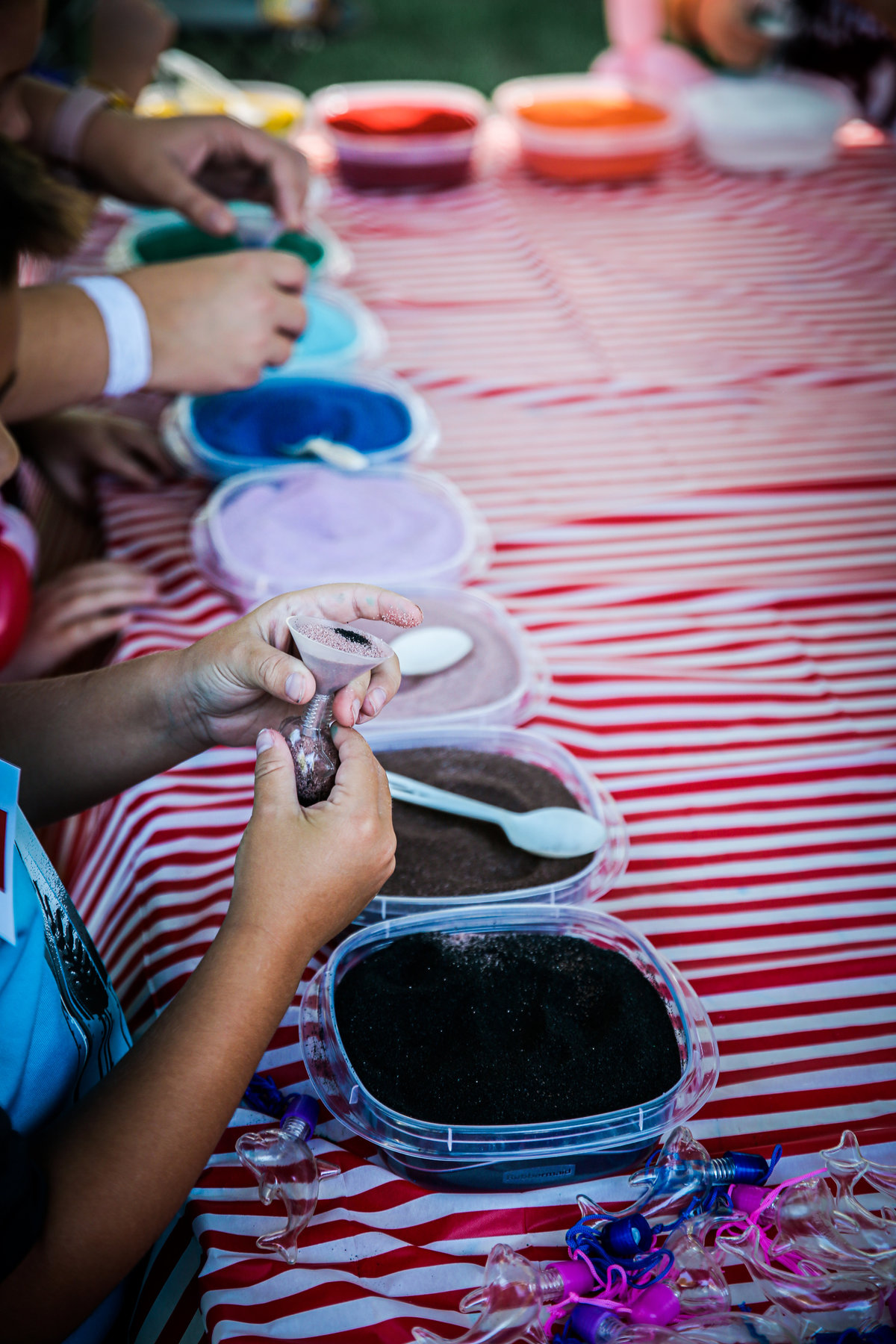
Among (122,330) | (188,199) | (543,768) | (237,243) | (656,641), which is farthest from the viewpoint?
(237,243)

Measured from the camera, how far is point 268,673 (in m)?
0.81

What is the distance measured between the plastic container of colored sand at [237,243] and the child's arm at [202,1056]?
1.38 m

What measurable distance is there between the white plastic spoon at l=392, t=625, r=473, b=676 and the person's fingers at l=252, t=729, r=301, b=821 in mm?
363

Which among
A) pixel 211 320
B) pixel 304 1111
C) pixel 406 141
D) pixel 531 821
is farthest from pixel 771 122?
pixel 304 1111

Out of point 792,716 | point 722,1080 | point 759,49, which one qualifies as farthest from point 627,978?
point 759,49

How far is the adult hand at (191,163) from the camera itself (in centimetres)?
172

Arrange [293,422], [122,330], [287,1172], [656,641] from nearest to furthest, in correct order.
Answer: [287,1172], [656,641], [122,330], [293,422]

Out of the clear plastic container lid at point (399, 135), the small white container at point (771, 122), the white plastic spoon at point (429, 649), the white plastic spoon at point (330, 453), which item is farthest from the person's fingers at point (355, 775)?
the small white container at point (771, 122)

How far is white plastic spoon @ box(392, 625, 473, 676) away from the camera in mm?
1157

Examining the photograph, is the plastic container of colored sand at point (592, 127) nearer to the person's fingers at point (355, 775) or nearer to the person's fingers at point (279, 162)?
the person's fingers at point (279, 162)

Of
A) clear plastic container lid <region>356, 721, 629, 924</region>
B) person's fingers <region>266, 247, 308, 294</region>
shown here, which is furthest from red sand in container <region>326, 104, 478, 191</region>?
clear plastic container lid <region>356, 721, 629, 924</region>

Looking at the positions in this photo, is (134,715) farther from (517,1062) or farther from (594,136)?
(594,136)

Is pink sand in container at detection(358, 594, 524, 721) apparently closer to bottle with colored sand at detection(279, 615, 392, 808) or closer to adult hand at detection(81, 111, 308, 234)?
bottle with colored sand at detection(279, 615, 392, 808)

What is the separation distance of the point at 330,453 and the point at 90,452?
0.40m
